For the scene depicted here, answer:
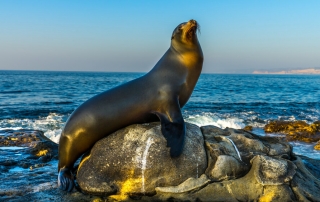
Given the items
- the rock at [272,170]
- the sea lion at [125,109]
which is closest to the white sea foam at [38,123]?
the sea lion at [125,109]

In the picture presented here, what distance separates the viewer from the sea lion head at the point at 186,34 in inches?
230

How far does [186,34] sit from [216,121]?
11449mm

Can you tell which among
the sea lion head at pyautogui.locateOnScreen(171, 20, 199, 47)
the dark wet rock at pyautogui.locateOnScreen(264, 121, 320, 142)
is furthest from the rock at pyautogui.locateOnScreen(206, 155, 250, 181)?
the dark wet rock at pyautogui.locateOnScreen(264, 121, 320, 142)

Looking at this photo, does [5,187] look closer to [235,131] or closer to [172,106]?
[172,106]

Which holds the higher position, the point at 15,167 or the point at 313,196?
the point at 313,196

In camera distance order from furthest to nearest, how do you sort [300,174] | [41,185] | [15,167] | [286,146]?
[15,167] → [286,146] → [41,185] → [300,174]

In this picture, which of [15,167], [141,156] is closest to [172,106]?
[141,156]

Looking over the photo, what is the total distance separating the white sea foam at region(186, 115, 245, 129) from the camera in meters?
16.2

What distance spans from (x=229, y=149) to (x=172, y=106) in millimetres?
1041

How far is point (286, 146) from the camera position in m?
5.99

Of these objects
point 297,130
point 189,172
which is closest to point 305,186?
point 189,172

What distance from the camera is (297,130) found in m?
12.8

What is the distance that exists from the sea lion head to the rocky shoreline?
4.53 feet

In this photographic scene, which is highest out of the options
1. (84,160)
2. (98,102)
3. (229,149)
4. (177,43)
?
(177,43)
